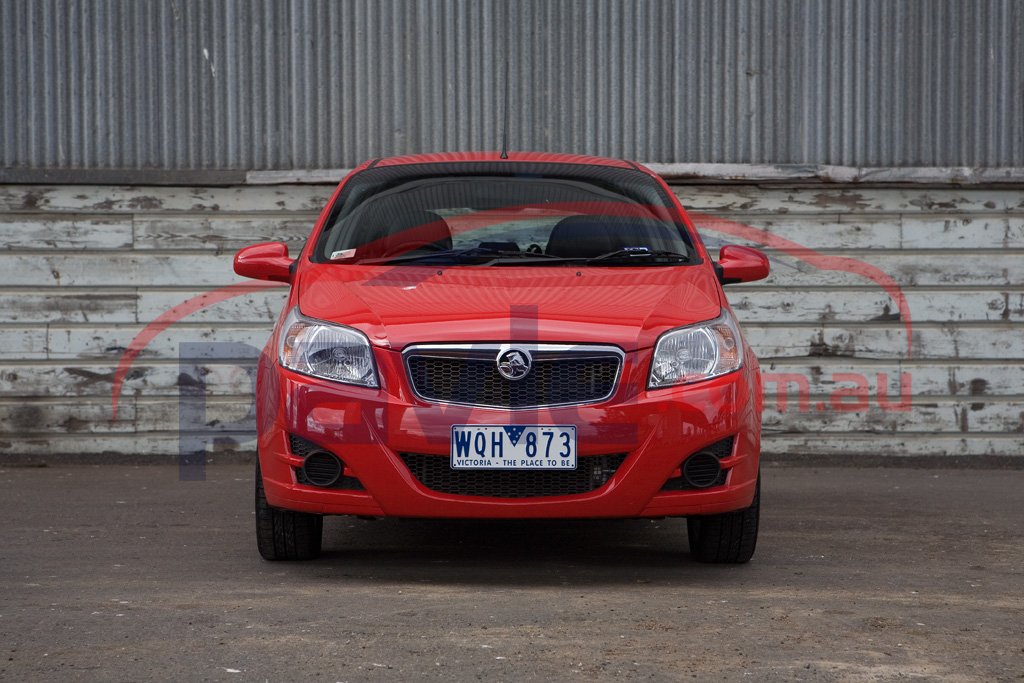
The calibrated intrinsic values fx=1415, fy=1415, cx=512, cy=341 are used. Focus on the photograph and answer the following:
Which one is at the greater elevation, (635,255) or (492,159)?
(492,159)

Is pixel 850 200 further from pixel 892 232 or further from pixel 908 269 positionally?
pixel 908 269

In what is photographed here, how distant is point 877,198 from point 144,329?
487 cm

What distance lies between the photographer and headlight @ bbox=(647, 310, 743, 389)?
4871 mm

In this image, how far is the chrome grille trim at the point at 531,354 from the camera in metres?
4.78

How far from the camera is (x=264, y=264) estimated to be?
580 cm

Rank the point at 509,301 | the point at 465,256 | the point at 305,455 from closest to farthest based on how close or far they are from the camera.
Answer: the point at 305,455 < the point at 509,301 < the point at 465,256

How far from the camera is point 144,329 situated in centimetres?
916

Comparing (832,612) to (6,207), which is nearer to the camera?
(832,612)

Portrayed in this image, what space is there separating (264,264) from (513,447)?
163 centimetres

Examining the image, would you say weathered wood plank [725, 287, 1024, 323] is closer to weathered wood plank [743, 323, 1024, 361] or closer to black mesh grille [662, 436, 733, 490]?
weathered wood plank [743, 323, 1024, 361]

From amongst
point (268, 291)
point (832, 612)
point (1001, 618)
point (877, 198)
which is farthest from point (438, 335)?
point (877, 198)

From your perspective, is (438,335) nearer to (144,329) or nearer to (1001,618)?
(1001,618)

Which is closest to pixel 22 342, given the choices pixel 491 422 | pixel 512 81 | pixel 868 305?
pixel 512 81

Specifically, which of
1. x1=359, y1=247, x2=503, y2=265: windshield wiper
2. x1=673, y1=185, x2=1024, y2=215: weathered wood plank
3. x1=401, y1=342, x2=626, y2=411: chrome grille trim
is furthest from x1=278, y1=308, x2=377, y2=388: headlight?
x1=673, y1=185, x2=1024, y2=215: weathered wood plank
